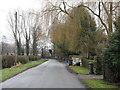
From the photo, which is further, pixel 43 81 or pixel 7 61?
pixel 7 61

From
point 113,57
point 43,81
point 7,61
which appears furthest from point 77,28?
point 7,61

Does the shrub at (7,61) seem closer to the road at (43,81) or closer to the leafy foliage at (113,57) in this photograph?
the road at (43,81)

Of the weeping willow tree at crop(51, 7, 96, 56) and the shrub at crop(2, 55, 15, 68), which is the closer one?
the weeping willow tree at crop(51, 7, 96, 56)

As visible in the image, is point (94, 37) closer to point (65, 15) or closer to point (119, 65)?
point (65, 15)

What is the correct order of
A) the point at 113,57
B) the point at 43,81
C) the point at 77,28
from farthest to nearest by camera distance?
the point at 77,28 < the point at 43,81 < the point at 113,57

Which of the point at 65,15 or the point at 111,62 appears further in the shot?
the point at 65,15

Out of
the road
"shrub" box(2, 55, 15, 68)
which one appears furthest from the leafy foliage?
"shrub" box(2, 55, 15, 68)

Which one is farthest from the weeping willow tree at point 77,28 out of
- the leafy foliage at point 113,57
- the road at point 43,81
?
the leafy foliage at point 113,57

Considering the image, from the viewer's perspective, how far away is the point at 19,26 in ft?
182

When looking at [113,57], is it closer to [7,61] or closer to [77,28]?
[77,28]

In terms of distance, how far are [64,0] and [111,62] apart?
9.47 metres

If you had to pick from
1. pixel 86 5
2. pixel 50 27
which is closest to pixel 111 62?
pixel 86 5

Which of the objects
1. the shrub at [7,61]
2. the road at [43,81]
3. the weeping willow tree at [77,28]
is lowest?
the road at [43,81]

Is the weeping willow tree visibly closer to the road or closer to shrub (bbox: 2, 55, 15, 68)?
the road
